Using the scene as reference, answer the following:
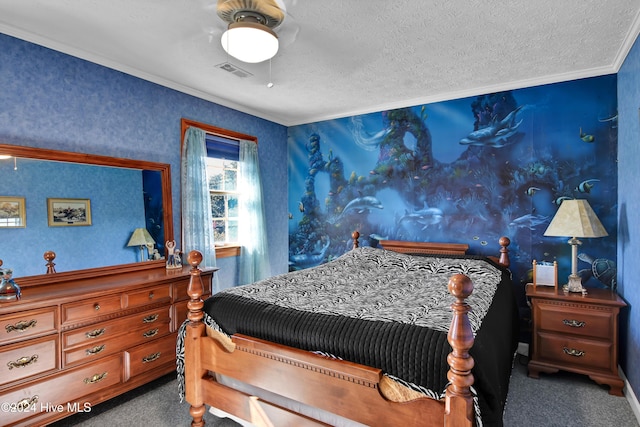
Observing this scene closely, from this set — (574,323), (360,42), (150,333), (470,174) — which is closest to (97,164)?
(150,333)

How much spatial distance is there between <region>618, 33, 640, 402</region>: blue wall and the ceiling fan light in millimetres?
2421

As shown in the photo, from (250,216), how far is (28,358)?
2.43 metres

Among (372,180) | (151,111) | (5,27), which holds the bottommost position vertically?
(372,180)

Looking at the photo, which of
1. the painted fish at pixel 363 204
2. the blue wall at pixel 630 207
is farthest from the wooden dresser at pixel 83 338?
the blue wall at pixel 630 207

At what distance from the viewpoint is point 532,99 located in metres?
3.26

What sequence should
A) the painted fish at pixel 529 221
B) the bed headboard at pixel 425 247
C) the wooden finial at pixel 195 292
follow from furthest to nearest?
the bed headboard at pixel 425 247
the painted fish at pixel 529 221
the wooden finial at pixel 195 292

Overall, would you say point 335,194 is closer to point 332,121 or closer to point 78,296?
point 332,121

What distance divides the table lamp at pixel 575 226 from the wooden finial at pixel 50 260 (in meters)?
3.74

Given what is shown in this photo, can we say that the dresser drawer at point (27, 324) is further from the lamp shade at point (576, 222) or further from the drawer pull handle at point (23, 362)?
the lamp shade at point (576, 222)

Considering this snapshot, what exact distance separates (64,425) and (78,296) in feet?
2.58

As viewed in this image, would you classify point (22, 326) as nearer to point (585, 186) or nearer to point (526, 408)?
point (526, 408)

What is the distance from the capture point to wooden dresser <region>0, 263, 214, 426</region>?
6.47ft

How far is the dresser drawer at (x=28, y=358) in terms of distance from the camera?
1925mm

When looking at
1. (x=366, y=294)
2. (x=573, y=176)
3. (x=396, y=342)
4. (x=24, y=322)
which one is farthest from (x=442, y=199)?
(x=24, y=322)
